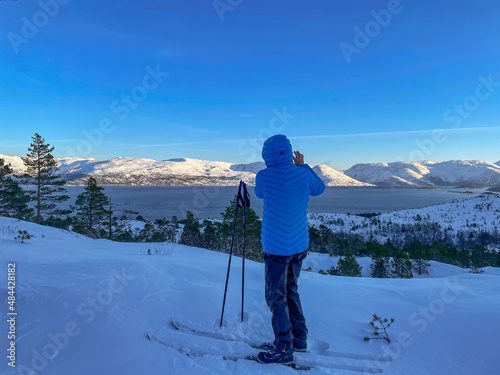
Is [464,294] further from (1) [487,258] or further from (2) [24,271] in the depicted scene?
(1) [487,258]

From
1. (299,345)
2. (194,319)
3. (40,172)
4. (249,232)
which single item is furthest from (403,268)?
(40,172)

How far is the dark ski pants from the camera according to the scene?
275 centimetres

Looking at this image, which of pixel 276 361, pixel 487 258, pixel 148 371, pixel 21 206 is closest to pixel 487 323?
pixel 276 361

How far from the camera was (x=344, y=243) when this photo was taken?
4834cm

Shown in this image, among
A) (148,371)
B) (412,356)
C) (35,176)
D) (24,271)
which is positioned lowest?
(412,356)

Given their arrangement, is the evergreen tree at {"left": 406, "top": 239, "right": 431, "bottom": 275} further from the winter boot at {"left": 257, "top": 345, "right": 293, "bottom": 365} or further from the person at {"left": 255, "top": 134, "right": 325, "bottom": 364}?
the winter boot at {"left": 257, "top": 345, "right": 293, "bottom": 365}

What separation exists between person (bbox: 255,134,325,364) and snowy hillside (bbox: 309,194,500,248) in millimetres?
83853

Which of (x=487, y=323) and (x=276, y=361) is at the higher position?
(x=487, y=323)

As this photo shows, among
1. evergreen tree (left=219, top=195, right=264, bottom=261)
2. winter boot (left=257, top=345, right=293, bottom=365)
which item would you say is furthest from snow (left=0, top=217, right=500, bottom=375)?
evergreen tree (left=219, top=195, right=264, bottom=261)

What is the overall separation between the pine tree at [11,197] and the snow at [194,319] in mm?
33517

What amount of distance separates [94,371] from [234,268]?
3.27 metres

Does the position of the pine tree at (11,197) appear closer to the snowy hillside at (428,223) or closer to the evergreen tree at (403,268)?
the evergreen tree at (403,268)

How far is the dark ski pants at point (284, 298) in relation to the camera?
275cm

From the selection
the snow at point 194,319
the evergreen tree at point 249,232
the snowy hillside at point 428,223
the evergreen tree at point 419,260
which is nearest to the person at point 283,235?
the snow at point 194,319
